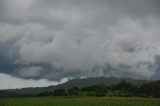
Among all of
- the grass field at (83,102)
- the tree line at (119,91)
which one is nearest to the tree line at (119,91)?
the tree line at (119,91)

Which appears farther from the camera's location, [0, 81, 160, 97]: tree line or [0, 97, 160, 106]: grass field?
[0, 81, 160, 97]: tree line

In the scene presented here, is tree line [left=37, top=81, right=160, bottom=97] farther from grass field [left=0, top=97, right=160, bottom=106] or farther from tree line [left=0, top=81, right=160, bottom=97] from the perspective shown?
grass field [left=0, top=97, right=160, bottom=106]

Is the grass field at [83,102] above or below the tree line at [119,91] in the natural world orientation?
below

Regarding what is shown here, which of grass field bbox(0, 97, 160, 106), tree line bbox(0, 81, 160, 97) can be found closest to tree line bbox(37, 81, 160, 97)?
tree line bbox(0, 81, 160, 97)

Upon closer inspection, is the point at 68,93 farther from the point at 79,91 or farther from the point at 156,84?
the point at 156,84

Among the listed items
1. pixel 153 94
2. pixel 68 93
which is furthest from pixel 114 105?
pixel 68 93

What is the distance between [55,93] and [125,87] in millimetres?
35548

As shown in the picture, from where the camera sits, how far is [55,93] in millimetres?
164000

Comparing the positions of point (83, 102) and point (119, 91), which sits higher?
point (119, 91)

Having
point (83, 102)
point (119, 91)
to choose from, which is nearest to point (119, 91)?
point (119, 91)

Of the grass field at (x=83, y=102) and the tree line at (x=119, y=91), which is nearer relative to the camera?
the grass field at (x=83, y=102)

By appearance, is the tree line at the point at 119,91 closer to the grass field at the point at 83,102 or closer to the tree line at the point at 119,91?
the tree line at the point at 119,91

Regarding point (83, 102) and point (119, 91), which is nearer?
point (83, 102)

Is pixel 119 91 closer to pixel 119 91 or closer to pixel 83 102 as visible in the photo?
pixel 119 91
